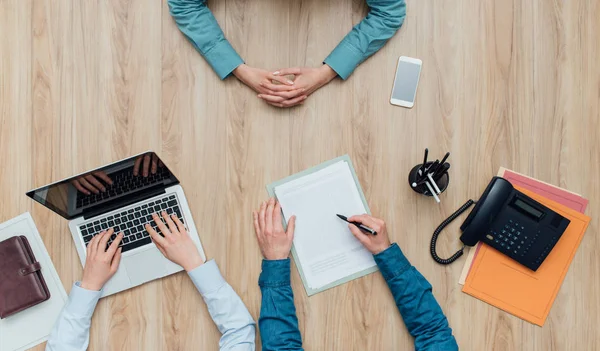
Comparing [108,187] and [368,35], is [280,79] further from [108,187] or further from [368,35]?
[108,187]

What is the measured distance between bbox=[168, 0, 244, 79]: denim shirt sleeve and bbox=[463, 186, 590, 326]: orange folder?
89 cm

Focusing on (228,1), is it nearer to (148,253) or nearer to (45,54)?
(45,54)

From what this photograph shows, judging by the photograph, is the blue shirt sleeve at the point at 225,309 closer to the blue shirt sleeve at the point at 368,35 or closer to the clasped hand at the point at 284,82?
the clasped hand at the point at 284,82

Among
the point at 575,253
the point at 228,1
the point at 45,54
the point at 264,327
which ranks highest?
the point at 228,1

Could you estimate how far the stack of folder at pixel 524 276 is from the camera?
134 cm

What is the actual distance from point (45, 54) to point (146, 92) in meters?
0.32

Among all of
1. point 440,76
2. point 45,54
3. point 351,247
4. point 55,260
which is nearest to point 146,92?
point 45,54

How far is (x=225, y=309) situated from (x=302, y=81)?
656mm

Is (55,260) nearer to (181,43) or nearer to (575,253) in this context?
(181,43)

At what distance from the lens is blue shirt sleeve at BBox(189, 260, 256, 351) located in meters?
1.29

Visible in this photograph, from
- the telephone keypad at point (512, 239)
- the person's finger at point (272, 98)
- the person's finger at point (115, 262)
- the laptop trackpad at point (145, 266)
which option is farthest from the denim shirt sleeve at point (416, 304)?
the person's finger at point (115, 262)

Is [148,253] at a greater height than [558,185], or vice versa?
[558,185]

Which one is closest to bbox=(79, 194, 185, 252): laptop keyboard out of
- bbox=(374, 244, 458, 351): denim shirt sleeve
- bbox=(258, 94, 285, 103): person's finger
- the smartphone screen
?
bbox=(258, 94, 285, 103): person's finger

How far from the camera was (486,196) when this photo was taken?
4.33ft
